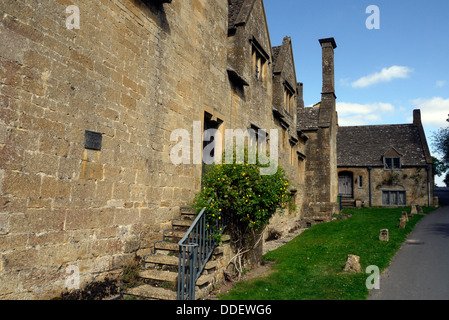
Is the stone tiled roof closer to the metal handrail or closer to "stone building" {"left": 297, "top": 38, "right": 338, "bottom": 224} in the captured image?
"stone building" {"left": 297, "top": 38, "right": 338, "bottom": 224}

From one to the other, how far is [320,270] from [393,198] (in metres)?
25.8

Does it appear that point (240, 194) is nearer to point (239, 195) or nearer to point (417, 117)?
point (239, 195)

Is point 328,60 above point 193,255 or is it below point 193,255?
above

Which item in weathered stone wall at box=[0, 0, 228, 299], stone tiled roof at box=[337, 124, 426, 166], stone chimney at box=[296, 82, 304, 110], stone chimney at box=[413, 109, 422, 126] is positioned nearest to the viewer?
weathered stone wall at box=[0, 0, 228, 299]

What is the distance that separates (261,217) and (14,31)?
214 inches

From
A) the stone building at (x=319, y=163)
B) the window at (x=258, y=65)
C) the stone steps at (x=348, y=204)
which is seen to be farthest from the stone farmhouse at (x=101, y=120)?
the stone steps at (x=348, y=204)

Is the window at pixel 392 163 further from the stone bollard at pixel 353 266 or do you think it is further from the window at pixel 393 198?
the stone bollard at pixel 353 266

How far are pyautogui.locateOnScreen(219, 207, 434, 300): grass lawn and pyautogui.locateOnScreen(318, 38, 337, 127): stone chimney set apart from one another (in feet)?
38.1

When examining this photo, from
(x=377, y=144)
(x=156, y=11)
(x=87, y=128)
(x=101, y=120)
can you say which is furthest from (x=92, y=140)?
(x=377, y=144)

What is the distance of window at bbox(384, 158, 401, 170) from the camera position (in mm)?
30625

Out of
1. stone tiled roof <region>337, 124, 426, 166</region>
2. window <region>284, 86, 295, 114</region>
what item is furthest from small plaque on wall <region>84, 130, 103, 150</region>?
stone tiled roof <region>337, 124, 426, 166</region>

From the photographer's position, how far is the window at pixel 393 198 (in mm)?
29839

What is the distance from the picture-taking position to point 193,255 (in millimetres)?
5633
